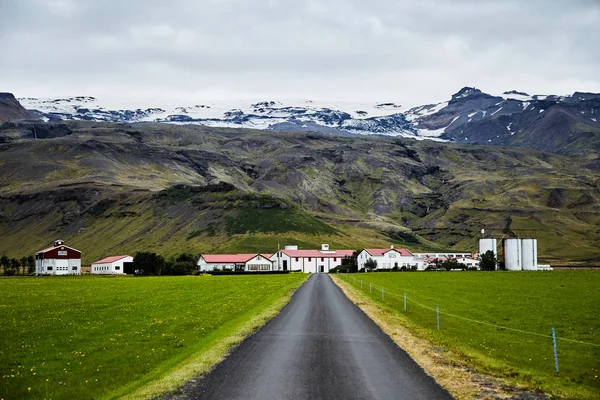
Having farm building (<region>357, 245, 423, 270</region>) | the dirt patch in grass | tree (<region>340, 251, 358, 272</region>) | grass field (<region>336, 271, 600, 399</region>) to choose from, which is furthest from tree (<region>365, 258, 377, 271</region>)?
the dirt patch in grass

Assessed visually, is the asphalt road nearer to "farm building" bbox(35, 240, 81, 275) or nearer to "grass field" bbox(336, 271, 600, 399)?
"grass field" bbox(336, 271, 600, 399)

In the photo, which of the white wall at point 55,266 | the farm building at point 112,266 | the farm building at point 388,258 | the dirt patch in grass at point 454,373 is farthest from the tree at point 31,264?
the dirt patch in grass at point 454,373

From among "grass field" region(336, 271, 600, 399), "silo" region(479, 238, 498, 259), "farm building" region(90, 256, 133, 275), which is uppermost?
"silo" region(479, 238, 498, 259)

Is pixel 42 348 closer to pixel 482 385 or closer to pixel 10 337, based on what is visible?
pixel 10 337

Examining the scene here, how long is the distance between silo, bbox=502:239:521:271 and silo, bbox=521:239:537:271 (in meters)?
1.34

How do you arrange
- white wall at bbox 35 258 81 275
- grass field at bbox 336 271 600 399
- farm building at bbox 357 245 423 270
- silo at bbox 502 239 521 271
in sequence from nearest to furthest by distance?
grass field at bbox 336 271 600 399
silo at bbox 502 239 521 271
white wall at bbox 35 258 81 275
farm building at bbox 357 245 423 270

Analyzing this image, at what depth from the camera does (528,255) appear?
171125mm

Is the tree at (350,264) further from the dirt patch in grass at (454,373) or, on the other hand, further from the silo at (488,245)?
the dirt patch in grass at (454,373)

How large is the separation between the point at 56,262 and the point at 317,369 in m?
185

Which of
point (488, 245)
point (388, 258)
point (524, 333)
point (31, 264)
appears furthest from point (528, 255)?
point (31, 264)

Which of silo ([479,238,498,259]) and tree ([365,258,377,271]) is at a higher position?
silo ([479,238,498,259])

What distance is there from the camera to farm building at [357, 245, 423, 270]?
616 ft

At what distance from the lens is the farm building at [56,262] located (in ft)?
609

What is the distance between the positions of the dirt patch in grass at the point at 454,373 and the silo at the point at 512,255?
5828 inches
